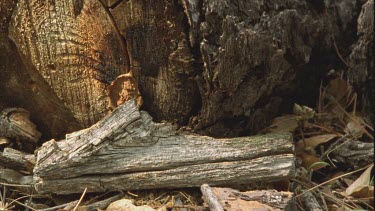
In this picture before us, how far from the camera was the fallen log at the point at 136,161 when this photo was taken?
6.21 ft

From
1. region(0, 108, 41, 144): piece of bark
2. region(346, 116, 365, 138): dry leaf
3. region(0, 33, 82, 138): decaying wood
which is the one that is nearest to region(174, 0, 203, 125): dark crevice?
region(0, 33, 82, 138): decaying wood

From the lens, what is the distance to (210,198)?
1821 millimetres

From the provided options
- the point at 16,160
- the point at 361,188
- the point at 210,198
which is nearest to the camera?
the point at 210,198

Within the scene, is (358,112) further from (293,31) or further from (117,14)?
(117,14)

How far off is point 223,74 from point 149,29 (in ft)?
1.08

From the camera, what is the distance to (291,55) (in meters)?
2.28

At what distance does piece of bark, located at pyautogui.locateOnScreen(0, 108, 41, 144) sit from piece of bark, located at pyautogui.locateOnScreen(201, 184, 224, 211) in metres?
0.75

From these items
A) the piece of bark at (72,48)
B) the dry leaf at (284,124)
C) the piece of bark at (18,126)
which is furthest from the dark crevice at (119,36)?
the dry leaf at (284,124)

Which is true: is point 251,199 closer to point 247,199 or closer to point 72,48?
point 247,199

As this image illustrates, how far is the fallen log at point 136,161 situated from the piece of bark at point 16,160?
14cm

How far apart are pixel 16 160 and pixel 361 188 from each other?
1416 mm

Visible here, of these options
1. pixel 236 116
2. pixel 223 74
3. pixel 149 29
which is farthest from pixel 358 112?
pixel 149 29

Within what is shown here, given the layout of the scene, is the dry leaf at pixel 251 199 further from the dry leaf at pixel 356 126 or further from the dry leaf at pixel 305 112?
the dry leaf at pixel 356 126

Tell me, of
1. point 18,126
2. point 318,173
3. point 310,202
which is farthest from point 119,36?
point 318,173
